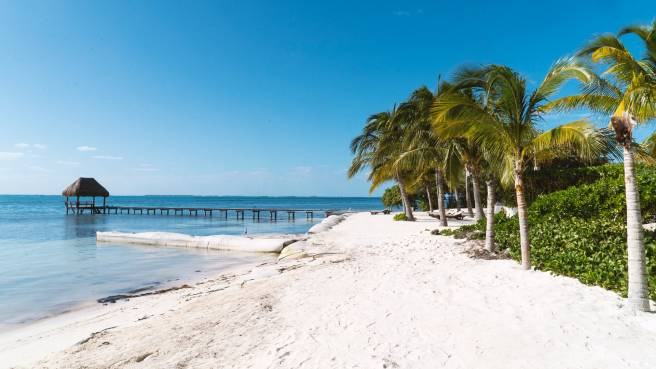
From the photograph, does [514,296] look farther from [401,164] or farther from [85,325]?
[401,164]

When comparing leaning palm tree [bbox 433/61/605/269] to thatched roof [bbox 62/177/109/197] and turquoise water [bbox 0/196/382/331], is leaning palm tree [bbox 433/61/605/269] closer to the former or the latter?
turquoise water [bbox 0/196/382/331]

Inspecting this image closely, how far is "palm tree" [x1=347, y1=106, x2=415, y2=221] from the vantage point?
21.2 metres

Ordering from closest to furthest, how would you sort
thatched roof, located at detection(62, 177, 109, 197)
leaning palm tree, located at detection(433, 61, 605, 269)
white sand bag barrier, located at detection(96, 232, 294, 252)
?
leaning palm tree, located at detection(433, 61, 605, 269)
white sand bag barrier, located at detection(96, 232, 294, 252)
thatched roof, located at detection(62, 177, 109, 197)

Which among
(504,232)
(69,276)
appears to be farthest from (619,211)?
(69,276)

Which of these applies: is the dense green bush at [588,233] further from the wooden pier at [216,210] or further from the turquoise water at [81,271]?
the wooden pier at [216,210]

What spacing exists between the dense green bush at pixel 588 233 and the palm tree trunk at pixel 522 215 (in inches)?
8.3

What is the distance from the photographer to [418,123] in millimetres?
17047

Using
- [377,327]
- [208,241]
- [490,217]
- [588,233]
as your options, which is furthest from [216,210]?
[377,327]

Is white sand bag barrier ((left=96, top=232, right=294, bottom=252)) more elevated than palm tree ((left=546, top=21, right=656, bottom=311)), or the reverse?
palm tree ((left=546, top=21, right=656, bottom=311))

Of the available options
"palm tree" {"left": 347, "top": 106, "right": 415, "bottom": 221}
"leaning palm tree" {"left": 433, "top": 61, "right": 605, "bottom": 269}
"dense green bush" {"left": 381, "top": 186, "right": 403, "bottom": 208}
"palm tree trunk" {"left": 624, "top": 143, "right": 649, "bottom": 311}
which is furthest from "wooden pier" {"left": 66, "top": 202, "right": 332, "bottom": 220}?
"palm tree trunk" {"left": 624, "top": 143, "right": 649, "bottom": 311}

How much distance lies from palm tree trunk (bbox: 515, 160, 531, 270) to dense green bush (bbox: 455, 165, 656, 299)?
210 millimetres

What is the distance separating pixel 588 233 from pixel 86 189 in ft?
189

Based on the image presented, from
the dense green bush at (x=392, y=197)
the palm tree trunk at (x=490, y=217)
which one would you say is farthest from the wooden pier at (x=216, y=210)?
the palm tree trunk at (x=490, y=217)

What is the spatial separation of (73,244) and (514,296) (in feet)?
77.5
